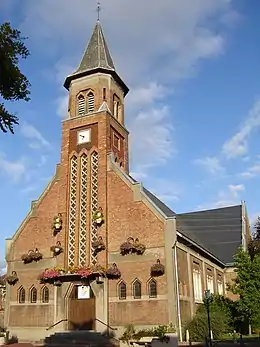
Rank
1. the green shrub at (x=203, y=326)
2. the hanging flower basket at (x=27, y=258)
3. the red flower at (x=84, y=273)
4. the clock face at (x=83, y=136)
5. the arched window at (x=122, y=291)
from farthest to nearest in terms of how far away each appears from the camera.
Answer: the clock face at (x=83, y=136)
the hanging flower basket at (x=27, y=258)
the red flower at (x=84, y=273)
the arched window at (x=122, y=291)
the green shrub at (x=203, y=326)

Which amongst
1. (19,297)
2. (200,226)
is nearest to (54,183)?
(19,297)

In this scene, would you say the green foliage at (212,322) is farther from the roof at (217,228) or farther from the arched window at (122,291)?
the roof at (217,228)

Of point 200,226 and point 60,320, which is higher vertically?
point 200,226

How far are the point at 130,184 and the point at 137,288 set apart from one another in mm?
7016

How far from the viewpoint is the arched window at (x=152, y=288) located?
2712cm

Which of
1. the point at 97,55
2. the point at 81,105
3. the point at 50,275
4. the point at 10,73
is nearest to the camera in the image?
the point at 10,73

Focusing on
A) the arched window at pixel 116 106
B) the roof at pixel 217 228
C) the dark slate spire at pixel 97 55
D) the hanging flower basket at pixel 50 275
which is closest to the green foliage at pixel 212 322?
the hanging flower basket at pixel 50 275

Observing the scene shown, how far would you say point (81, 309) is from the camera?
29.2 meters

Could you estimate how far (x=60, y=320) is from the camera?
2920 cm

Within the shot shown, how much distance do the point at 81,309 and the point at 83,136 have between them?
12.7 metres

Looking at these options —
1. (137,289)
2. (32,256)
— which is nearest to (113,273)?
(137,289)

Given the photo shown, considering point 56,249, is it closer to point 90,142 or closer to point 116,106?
point 90,142

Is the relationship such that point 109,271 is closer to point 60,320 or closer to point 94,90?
point 60,320

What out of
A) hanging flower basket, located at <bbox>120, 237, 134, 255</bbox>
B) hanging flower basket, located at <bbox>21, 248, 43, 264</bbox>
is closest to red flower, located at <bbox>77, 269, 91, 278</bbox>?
hanging flower basket, located at <bbox>120, 237, 134, 255</bbox>
